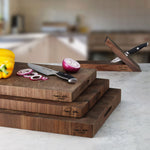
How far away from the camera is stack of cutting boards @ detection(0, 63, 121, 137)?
686 mm

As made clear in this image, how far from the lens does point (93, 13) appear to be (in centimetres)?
569

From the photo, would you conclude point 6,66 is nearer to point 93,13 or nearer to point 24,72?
point 24,72

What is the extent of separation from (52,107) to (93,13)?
5.14 meters

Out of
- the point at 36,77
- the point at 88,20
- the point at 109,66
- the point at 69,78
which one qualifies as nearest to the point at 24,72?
the point at 36,77

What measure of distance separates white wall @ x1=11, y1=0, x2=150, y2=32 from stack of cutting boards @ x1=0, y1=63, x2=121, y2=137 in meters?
5.02

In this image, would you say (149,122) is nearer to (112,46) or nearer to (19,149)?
(19,149)

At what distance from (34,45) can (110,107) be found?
310 centimetres

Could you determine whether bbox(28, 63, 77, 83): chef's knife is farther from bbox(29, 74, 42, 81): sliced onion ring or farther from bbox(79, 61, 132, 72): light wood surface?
bbox(79, 61, 132, 72): light wood surface

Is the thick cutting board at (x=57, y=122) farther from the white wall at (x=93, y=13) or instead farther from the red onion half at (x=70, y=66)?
the white wall at (x=93, y=13)

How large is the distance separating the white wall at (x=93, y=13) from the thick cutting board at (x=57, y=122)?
16.7ft

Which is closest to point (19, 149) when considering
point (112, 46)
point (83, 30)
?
point (112, 46)

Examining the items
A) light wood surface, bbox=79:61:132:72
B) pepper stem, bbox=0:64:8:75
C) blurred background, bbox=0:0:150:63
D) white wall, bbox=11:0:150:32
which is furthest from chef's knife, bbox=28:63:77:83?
white wall, bbox=11:0:150:32

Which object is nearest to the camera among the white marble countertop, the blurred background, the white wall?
the white marble countertop

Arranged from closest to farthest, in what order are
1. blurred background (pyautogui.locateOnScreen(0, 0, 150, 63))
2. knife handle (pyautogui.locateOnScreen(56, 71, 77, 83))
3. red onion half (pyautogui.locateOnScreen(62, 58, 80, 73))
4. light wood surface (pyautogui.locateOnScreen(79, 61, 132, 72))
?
1. knife handle (pyautogui.locateOnScreen(56, 71, 77, 83))
2. red onion half (pyautogui.locateOnScreen(62, 58, 80, 73))
3. light wood surface (pyautogui.locateOnScreen(79, 61, 132, 72))
4. blurred background (pyautogui.locateOnScreen(0, 0, 150, 63))
